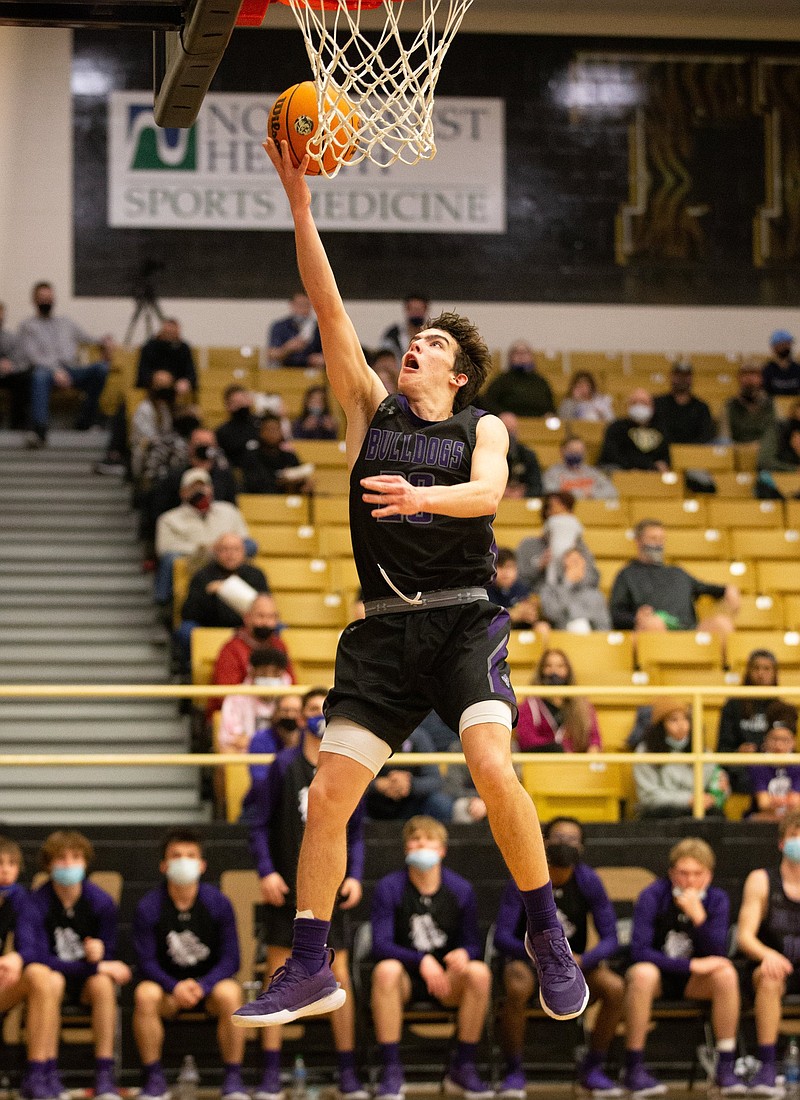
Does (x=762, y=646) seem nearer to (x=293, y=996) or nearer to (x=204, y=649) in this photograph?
(x=204, y=649)

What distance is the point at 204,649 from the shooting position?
10.6 meters

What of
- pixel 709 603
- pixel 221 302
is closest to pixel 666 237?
pixel 221 302

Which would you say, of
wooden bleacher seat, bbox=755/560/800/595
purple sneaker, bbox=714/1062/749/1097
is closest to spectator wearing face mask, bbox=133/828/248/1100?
purple sneaker, bbox=714/1062/749/1097

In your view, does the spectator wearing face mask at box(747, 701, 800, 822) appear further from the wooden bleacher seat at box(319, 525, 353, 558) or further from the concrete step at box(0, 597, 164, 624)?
the concrete step at box(0, 597, 164, 624)

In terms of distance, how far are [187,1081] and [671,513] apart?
20.8ft

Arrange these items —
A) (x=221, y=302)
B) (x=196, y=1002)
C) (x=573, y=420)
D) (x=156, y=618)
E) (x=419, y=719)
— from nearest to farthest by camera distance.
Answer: (x=419, y=719) < (x=196, y=1002) < (x=156, y=618) < (x=573, y=420) < (x=221, y=302)

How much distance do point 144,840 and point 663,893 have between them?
2.80 meters

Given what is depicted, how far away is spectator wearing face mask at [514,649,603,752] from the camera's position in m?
9.66

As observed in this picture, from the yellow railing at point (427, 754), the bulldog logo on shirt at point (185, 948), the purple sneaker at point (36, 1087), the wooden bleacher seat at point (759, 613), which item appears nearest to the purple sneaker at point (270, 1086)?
the bulldog logo on shirt at point (185, 948)

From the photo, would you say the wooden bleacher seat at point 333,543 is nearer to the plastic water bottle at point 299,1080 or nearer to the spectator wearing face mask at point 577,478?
the spectator wearing face mask at point 577,478

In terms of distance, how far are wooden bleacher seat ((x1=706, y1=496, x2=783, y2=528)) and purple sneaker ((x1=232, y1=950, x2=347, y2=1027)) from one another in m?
9.18

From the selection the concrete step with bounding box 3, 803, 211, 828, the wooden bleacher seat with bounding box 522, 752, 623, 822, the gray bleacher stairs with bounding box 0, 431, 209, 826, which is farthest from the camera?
the gray bleacher stairs with bounding box 0, 431, 209, 826

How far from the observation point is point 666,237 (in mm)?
17422

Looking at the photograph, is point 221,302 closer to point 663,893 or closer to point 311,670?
point 311,670
